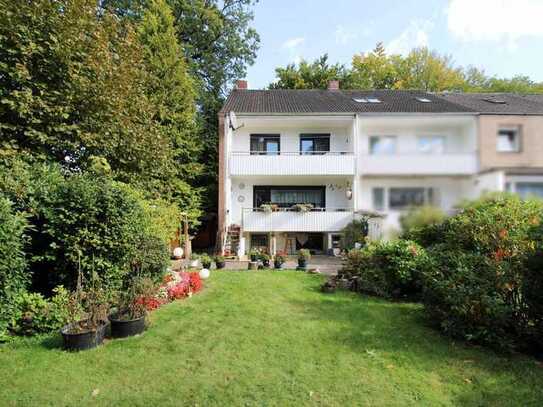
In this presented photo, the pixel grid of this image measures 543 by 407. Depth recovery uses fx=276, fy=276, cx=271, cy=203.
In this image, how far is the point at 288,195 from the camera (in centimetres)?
1511

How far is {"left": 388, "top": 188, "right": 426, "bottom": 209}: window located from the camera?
1381 millimetres

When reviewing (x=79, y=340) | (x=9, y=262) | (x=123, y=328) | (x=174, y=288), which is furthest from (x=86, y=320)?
(x=174, y=288)

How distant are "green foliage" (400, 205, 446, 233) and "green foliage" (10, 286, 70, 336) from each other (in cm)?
557

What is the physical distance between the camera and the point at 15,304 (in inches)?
172

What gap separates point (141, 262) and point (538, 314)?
6.98 metres

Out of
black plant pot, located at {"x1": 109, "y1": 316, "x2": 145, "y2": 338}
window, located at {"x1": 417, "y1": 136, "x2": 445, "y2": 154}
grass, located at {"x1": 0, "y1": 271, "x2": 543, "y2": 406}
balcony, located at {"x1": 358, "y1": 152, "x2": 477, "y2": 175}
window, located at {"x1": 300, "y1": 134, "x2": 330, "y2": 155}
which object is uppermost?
window, located at {"x1": 300, "y1": 134, "x2": 330, "y2": 155}

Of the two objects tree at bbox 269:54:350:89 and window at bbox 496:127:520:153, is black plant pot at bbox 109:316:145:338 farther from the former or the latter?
tree at bbox 269:54:350:89

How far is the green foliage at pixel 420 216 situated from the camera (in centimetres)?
137

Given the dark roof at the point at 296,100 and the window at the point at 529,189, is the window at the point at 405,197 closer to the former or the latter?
the window at the point at 529,189

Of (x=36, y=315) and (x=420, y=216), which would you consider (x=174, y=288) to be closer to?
(x=36, y=315)

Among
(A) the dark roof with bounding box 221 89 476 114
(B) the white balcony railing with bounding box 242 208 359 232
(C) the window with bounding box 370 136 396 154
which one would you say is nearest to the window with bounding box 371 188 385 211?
(C) the window with bounding box 370 136 396 154

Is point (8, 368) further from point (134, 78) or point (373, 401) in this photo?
point (134, 78)

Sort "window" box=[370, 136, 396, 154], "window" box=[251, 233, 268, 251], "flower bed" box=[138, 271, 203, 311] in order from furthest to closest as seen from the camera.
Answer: "window" box=[251, 233, 268, 251], "flower bed" box=[138, 271, 203, 311], "window" box=[370, 136, 396, 154]

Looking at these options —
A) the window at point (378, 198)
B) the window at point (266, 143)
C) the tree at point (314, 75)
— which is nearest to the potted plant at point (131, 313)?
the window at point (378, 198)
